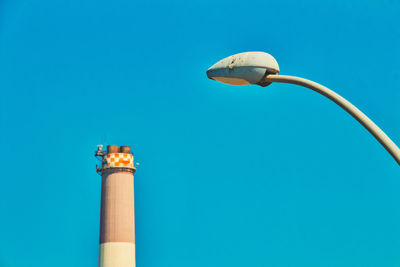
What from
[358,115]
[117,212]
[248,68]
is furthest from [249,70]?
[117,212]

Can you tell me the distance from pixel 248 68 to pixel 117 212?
48.5 m

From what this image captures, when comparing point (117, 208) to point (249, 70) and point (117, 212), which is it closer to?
point (117, 212)

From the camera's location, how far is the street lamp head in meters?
8.73

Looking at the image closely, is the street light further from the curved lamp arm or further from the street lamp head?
the curved lamp arm

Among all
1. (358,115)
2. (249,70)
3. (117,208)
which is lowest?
(358,115)

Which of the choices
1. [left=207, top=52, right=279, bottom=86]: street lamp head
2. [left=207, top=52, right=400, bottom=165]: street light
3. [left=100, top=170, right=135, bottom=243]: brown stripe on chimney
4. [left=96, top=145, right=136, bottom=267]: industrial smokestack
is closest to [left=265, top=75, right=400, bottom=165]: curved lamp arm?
[left=207, top=52, right=400, bottom=165]: street light

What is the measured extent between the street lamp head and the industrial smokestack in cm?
4733

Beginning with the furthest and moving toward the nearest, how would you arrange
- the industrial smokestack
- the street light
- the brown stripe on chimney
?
the brown stripe on chimney < the industrial smokestack < the street light

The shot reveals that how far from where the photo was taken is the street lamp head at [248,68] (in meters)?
8.73

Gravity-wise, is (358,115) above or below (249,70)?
below

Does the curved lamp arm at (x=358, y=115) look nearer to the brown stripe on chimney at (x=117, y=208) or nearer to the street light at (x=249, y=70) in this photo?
the street light at (x=249, y=70)

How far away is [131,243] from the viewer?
56125mm

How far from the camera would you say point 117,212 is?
55.8 metres

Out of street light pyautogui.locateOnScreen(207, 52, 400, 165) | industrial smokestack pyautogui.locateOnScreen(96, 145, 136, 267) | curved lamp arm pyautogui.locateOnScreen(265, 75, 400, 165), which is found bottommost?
curved lamp arm pyautogui.locateOnScreen(265, 75, 400, 165)
